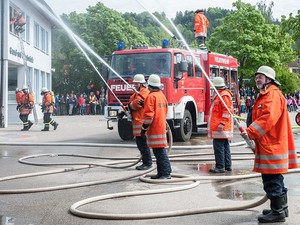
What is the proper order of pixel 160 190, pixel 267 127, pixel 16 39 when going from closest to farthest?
pixel 267 127 < pixel 160 190 < pixel 16 39

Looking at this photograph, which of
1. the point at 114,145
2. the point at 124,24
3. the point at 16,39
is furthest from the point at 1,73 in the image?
the point at 124,24

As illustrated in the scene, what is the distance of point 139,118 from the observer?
31.0 ft

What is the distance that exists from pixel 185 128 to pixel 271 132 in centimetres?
940

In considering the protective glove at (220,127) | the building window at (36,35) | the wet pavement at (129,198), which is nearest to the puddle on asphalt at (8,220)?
→ the wet pavement at (129,198)

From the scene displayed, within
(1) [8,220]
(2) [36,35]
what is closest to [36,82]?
(2) [36,35]

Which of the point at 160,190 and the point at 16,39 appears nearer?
the point at 160,190

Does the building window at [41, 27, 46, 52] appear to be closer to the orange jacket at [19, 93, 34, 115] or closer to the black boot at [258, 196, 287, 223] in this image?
the orange jacket at [19, 93, 34, 115]

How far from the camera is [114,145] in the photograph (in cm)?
1349

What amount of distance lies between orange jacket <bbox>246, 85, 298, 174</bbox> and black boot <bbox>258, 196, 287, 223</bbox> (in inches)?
12.6

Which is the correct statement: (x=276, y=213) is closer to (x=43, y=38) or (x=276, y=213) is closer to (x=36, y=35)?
(x=36, y=35)

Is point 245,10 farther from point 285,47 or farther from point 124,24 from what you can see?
point 124,24

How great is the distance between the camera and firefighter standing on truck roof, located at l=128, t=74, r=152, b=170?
9172 millimetres

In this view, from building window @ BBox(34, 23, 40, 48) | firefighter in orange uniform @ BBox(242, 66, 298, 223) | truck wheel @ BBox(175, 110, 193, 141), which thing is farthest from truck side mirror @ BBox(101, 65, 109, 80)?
building window @ BBox(34, 23, 40, 48)

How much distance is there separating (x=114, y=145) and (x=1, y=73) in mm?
9542
